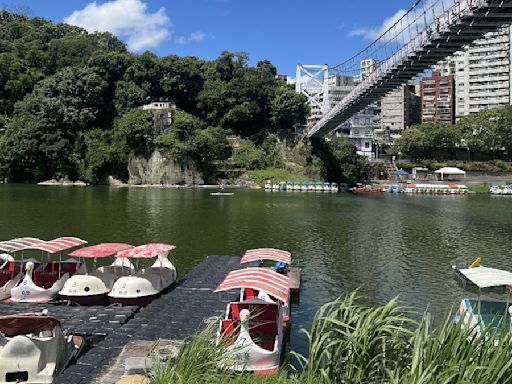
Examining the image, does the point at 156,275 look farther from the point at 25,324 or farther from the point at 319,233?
the point at 319,233

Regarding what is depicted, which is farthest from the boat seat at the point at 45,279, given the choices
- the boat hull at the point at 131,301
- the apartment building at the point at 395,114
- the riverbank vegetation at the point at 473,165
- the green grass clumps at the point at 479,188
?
the apartment building at the point at 395,114

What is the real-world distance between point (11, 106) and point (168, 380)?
94031 millimetres

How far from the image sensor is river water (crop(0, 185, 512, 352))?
62.1ft

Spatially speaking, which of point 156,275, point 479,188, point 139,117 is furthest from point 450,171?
point 156,275

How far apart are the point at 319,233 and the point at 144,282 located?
1822 centimetres

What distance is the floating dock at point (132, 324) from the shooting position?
995cm

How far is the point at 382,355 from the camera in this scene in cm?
584

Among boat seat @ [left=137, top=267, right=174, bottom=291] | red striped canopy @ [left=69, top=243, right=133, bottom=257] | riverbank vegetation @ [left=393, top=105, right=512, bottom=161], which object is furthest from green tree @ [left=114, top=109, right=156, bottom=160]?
boat seat @ [left=137, top=267, right=174, bottom=291]

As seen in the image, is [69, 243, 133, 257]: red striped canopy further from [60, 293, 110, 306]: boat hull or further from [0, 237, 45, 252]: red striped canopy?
[0, 237, 45, 252]: red striped canopy

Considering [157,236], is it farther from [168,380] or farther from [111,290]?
[168,380]

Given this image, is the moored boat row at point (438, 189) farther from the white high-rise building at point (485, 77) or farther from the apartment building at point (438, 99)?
the white high-rise building at point (485, 77)

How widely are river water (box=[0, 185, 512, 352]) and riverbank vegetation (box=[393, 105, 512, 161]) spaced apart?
141ft

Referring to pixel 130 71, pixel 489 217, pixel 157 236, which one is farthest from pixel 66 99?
pixel 489 217

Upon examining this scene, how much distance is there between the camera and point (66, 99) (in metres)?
79.9
